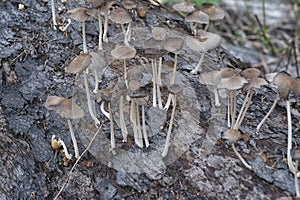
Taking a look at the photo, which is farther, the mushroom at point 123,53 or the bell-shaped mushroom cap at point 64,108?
the mushroom at point 123,53

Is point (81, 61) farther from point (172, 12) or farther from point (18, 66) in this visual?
point (172, 12)

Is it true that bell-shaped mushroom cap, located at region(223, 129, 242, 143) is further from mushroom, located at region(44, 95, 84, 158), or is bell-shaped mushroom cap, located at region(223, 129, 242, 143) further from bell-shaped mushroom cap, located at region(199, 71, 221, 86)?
mushroom, located at region(44, 95, 84, 158)

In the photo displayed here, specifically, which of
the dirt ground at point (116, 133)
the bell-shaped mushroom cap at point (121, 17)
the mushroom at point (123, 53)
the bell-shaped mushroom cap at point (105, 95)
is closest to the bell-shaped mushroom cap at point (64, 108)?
the bell-shaped mushroom cap at point (105, 95)

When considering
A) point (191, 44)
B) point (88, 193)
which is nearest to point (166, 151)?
point (88, 193)

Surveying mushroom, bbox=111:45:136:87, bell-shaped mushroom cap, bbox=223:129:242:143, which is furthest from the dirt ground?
mushroom, bbox=111:45:136:87

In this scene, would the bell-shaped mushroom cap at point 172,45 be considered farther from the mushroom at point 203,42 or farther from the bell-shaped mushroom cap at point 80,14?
the bell-shaped mushroom cap at point 80,14

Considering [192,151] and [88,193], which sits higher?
[192,151]

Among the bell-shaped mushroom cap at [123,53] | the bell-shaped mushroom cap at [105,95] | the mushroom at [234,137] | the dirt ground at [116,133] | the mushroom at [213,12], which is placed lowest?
the dirt ground at [116,133]

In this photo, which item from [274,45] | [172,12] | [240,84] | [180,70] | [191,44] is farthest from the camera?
[274,45]
